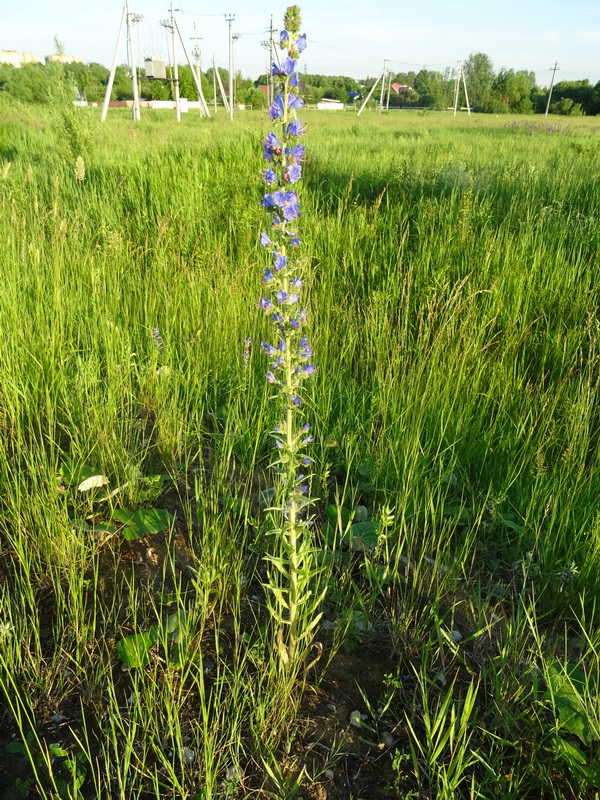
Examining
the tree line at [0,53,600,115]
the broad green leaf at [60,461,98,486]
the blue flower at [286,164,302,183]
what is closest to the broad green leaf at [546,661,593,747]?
the blue flower at [286,164,302,183]

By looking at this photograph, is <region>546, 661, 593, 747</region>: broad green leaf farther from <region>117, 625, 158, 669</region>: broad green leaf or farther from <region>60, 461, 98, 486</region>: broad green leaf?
<region>60, 461, 98, 486</region>: broad green leaf

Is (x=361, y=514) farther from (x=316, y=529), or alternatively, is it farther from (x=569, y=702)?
(x=569, y=702)

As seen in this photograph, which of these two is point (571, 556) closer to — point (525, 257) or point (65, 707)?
point (65, 707)

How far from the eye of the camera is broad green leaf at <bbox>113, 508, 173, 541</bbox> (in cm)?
185

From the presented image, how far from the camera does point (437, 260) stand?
3.61 metres

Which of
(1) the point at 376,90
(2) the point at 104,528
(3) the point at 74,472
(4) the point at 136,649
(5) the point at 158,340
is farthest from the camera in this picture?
(1) the point at 376,90

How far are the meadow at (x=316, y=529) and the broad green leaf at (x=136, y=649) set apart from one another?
11 millimetres

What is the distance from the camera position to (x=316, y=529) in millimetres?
1965

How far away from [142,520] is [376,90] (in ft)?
269

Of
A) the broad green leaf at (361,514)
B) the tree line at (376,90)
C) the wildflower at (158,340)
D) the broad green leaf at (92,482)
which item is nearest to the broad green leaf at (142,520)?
the broad green leaf at (92,482)

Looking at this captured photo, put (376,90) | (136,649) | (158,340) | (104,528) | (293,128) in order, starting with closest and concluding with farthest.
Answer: (293,128), (136,649), (104,528), (158,340), (376,90)

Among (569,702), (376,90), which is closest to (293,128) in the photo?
(569,702)

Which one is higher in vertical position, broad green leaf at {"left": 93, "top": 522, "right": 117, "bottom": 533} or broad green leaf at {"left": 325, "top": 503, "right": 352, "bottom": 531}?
broad green leaf at {"left": 93, "top": 522, "right": 117, "bottom": 533}

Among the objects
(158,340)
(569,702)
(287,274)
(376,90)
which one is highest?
(376,90)
